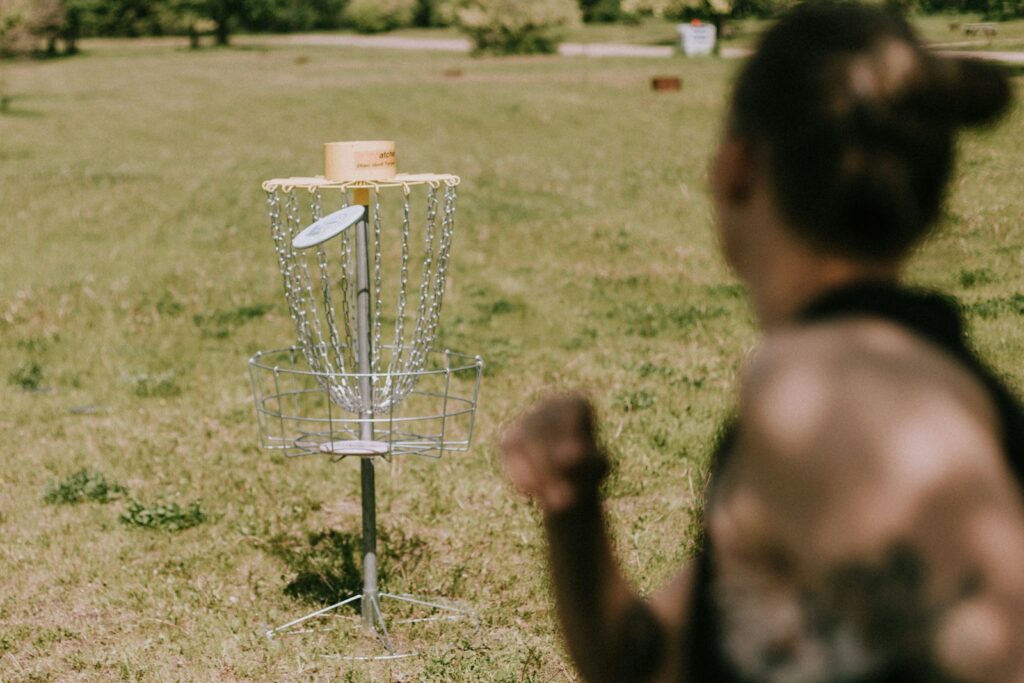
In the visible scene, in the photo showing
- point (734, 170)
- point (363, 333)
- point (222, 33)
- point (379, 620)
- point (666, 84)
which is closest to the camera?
point (734, 170)

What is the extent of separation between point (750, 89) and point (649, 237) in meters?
12.0

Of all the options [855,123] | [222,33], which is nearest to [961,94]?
[855,123]

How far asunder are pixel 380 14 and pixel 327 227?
7873 cm

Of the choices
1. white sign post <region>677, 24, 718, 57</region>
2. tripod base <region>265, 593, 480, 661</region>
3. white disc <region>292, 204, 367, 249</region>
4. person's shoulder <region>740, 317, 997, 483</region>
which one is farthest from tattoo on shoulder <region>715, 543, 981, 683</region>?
white sign post <region>677, 24, 718, 57</region>

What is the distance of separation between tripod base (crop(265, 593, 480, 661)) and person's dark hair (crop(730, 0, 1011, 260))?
4010 millimetres

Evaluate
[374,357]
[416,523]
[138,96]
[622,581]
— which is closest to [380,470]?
[416,523]

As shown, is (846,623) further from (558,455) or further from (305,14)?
Result: (305,14)

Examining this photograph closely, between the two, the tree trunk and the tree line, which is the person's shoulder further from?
the tree trunk

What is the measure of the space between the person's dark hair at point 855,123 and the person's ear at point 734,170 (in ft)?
0.08

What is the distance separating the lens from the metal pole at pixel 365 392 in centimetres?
471

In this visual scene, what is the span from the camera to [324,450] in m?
4.66

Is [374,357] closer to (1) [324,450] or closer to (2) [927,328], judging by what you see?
(1) [324,450]

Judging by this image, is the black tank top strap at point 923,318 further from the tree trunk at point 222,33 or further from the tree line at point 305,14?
the tree trunk at point 222,33

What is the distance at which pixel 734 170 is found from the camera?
131 centimetres
